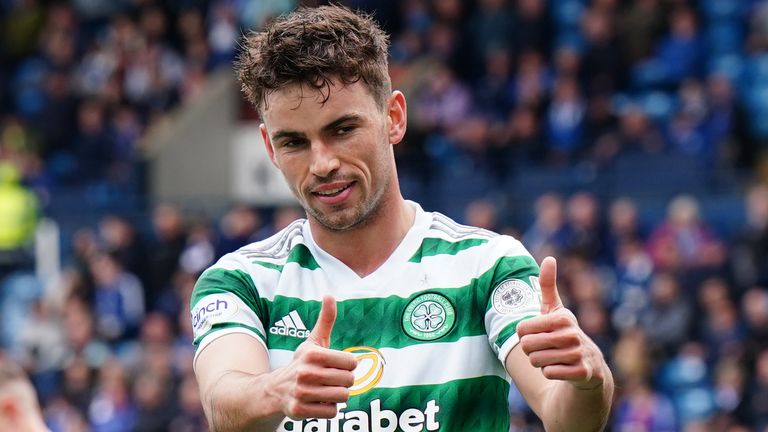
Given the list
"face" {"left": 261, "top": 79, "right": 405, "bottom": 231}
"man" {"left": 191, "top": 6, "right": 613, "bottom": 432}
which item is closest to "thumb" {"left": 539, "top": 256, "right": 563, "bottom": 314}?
"man" {"left": 191, "top": 6, "right": 613, "bottom": 432}

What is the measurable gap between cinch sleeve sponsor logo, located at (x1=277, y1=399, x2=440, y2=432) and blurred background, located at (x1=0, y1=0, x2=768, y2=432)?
7.45 m

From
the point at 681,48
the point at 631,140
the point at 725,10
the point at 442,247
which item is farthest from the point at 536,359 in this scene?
the point at 725,10

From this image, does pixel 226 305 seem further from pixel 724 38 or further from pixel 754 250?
pixel 724 38

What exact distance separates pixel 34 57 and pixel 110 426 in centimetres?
886

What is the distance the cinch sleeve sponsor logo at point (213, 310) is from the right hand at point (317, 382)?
59 cm

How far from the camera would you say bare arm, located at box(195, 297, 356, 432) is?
3414 mm

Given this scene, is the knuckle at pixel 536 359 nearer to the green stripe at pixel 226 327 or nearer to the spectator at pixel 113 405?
the green stripe at pixel 226 327

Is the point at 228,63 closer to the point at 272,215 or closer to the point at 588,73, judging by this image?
the point at 272,215

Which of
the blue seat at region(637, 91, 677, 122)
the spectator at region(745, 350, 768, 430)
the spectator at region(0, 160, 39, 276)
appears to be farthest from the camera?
the spectator at region(0, 160, 39, 276)

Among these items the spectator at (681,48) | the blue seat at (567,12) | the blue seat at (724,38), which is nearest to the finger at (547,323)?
the spectator at (681,48)

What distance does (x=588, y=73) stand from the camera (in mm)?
16359

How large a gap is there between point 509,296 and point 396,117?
62cm

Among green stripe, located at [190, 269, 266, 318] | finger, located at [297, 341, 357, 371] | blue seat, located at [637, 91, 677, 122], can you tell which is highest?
blue seat, located at [637, 91, 677, 122]

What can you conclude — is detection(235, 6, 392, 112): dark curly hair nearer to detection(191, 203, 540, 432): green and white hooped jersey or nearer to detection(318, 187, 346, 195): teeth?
detection(318, 187, 346, 195): teeth
